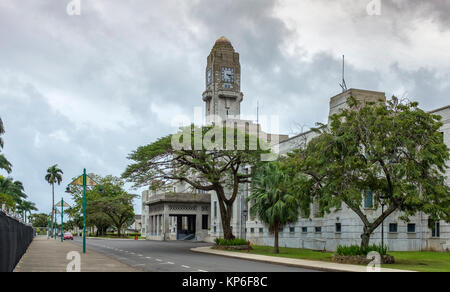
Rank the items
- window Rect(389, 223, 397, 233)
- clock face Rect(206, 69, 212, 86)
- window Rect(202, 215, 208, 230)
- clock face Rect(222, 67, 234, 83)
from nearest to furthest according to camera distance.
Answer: window Rect(389, 223, 397, 233), window Rect(202, 215, 208, 230), clock face Rect(222, 67, 234, 83), clock face Rect(206, 69, 212, 86)

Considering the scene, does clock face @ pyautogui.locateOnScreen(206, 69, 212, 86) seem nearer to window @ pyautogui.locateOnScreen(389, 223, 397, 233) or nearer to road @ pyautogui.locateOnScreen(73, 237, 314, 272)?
window @ pyautogui.locateOnScreen(389, 223, 397, 233)

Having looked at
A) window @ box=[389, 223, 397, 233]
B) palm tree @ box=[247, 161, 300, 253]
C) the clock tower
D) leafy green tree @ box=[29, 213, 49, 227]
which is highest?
the clock tower

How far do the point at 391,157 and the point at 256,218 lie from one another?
33986 mm

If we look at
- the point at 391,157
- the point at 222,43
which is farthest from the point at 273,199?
the point at 222,43

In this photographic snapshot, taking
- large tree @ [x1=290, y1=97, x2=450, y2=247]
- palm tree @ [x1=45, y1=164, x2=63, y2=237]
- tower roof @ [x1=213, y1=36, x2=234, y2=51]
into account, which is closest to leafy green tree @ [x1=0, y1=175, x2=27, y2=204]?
palm tree @ [x1=45, y1=164, x2=63, y2=237]

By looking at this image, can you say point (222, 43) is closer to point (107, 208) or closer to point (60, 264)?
point (107, 208)

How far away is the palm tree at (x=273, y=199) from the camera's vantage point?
3912 centimetres

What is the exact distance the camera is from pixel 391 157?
28047 millimetres

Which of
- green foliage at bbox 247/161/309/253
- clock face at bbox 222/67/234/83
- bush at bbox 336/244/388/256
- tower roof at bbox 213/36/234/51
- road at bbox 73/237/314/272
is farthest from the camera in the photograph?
tower roof at bbox 213/36/234/51

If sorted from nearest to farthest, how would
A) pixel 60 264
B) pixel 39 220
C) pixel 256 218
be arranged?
pixel 60 264
pixel 256 218
pixel 39 220

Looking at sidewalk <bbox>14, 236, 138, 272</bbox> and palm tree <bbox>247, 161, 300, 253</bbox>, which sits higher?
palm tree <bbox>247, 161, 300, 253</bbox>

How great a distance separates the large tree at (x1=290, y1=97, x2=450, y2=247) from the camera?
27.2 m

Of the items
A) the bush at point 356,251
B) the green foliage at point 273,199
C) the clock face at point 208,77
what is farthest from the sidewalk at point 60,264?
the clock face at point 208,77

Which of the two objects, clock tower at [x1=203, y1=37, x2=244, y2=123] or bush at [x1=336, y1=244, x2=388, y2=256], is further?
clock tower at [x1=203, y1=37, x2=244, y2=123]
